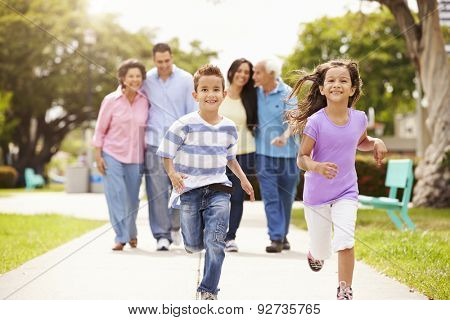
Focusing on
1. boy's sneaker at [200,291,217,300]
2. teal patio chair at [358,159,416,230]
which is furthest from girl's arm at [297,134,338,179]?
teal patio chair at [358,159,416,230]

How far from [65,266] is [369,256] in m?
2.56

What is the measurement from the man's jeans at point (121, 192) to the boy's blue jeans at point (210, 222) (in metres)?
2.81

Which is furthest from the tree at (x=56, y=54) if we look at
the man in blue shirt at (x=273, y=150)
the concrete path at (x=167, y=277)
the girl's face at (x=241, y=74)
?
the concrete path at (x=167, y=277)

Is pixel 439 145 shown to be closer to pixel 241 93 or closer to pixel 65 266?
pixel 241 93

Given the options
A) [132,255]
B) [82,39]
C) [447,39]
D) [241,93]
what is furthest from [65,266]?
[82,39]

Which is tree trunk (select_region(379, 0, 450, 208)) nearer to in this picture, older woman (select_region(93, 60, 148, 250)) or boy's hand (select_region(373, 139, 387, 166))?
older woman (select_region(93, 60, 148, 250))

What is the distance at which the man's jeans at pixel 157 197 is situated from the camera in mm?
7113

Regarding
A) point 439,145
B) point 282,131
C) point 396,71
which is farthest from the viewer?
point 396,71

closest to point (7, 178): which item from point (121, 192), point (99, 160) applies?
point (121, 192)

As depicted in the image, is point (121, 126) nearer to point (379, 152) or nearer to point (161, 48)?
point (161, 48)

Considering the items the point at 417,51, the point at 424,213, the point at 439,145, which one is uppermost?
the point at 417,51

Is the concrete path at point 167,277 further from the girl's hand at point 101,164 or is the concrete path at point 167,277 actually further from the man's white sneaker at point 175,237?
the girl's hand at point 101,164

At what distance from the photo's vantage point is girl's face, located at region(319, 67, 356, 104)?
4133 millimetres

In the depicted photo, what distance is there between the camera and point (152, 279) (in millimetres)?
5270
